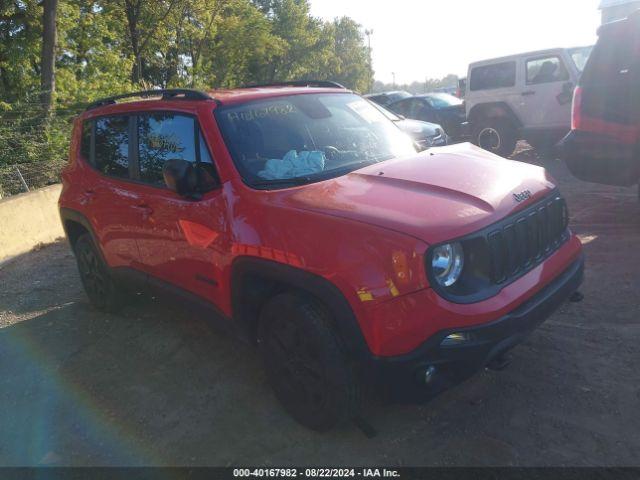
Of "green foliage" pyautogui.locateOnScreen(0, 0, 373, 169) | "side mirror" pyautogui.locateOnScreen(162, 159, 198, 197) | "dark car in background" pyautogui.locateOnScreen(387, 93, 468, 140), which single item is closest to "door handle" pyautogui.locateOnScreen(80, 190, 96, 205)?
"side mirror" pyautogui.locateOnScreen(162, 159, 198, 197)

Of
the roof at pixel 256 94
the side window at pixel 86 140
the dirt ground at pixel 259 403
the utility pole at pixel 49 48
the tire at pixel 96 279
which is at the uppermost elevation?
the utility pole at pixel 49 48

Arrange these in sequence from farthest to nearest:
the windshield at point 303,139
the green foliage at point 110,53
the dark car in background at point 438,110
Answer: the dark car in background at point 438,110
the green foliage at point 110,53
the windshield at point 303,139

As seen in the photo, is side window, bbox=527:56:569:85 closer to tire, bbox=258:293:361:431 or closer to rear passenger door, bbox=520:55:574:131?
rear passenger door, bbox=520:55:574:131

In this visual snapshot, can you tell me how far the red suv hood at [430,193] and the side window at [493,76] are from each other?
8159mm

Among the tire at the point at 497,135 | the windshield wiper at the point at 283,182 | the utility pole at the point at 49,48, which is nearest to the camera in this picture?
the windshield wiper at the point at 283,182

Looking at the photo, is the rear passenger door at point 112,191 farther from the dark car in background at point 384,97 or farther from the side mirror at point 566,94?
the dark car in background at point 384,97

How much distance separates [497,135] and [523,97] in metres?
0.89

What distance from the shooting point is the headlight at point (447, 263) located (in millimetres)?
2564

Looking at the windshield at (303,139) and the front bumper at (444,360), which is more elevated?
the windshield at (303,139)

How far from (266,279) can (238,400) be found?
37.3 inches

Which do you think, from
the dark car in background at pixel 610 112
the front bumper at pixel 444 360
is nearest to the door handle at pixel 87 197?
the front bumper at pixel 444 360

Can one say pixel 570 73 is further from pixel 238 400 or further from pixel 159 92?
pixel 238 400

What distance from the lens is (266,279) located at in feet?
10.2

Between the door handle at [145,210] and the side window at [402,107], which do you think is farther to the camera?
the side window at [402,107]
